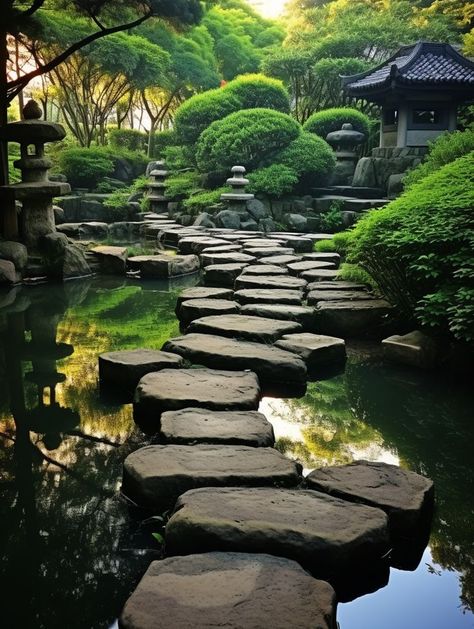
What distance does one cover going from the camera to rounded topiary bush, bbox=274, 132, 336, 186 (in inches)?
632

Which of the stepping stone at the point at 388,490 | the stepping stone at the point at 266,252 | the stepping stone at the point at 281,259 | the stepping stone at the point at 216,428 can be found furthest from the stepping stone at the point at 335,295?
the stepping stone at the point at 388,490

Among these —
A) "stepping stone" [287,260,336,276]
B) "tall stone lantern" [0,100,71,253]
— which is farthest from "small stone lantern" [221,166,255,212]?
"stepping stone" [287,260,336,276]

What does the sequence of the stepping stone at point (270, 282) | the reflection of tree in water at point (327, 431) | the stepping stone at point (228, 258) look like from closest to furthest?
the reflection of tree in water at point (327, 431) < the stepping stone at point (270, 282) < the stepping stone at point (228, 258)

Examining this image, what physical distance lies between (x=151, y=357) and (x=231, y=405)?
1019 mm

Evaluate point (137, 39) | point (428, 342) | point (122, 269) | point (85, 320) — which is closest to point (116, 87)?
Answer: point (137, 39)

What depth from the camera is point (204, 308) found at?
5.62 m

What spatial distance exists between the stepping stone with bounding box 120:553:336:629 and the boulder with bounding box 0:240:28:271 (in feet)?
24.2

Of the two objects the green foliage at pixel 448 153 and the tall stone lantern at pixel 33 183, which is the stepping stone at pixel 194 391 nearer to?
the tall stone lantern at pixel 33 183

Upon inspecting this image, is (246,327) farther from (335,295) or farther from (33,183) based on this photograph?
(33,183)

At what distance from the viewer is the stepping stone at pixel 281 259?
820cm

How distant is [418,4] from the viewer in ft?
88.5

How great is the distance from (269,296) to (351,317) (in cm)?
87

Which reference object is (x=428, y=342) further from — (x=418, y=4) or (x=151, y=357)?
(x=418, y=4)

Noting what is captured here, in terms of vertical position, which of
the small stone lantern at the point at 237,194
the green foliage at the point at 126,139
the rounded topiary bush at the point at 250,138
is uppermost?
the green foliage at the point at 126,139
